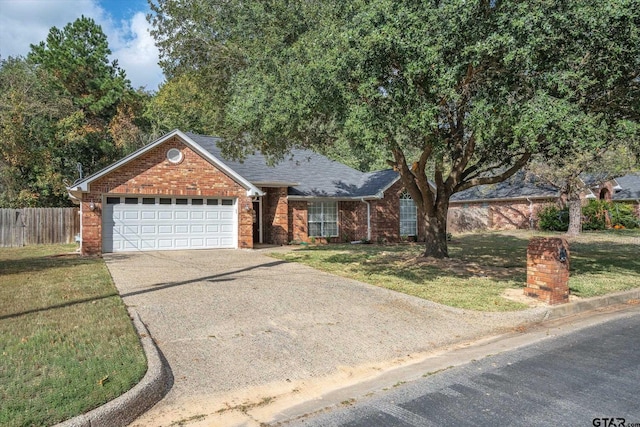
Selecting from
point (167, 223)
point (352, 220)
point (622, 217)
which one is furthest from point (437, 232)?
point (622, 217)

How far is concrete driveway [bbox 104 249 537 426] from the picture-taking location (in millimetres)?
4504

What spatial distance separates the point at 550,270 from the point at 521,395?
4.45 meters

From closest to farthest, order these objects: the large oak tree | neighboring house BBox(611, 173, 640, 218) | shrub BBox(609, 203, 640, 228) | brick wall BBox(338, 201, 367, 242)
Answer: the large oak tree → brick wall BBox(338, 201, 367, 242) → shrub BBox(609, 203, 640, 228) → neighboring house BBox(611, 173, 640, 218)

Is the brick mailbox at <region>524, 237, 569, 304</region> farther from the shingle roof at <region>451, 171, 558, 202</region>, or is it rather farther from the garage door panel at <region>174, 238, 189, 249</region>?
the shingle roof at <region>451, 171, 558, 202</region>

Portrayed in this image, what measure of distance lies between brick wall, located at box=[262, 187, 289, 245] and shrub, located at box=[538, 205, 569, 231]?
18.9 m

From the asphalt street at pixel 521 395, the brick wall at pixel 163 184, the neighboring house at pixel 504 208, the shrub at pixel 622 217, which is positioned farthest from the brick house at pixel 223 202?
the shrub at pixel 622 217

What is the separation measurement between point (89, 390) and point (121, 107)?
30.7 metres

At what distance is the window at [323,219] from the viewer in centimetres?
2164

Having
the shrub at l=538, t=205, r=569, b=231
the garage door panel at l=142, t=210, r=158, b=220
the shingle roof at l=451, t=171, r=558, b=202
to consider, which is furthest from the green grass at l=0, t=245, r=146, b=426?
the shingle roof at l=451, t=171, r=558, b=202

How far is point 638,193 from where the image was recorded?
32688mm

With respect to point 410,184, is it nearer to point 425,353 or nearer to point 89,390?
point 425,353

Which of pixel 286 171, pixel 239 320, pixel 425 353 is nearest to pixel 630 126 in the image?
pixel 425 353

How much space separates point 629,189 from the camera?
34.2 m

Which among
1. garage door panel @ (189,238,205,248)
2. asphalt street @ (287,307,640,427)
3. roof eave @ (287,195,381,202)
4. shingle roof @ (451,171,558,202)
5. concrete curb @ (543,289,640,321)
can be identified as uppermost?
shingle roof @ (451,171,558,202)
